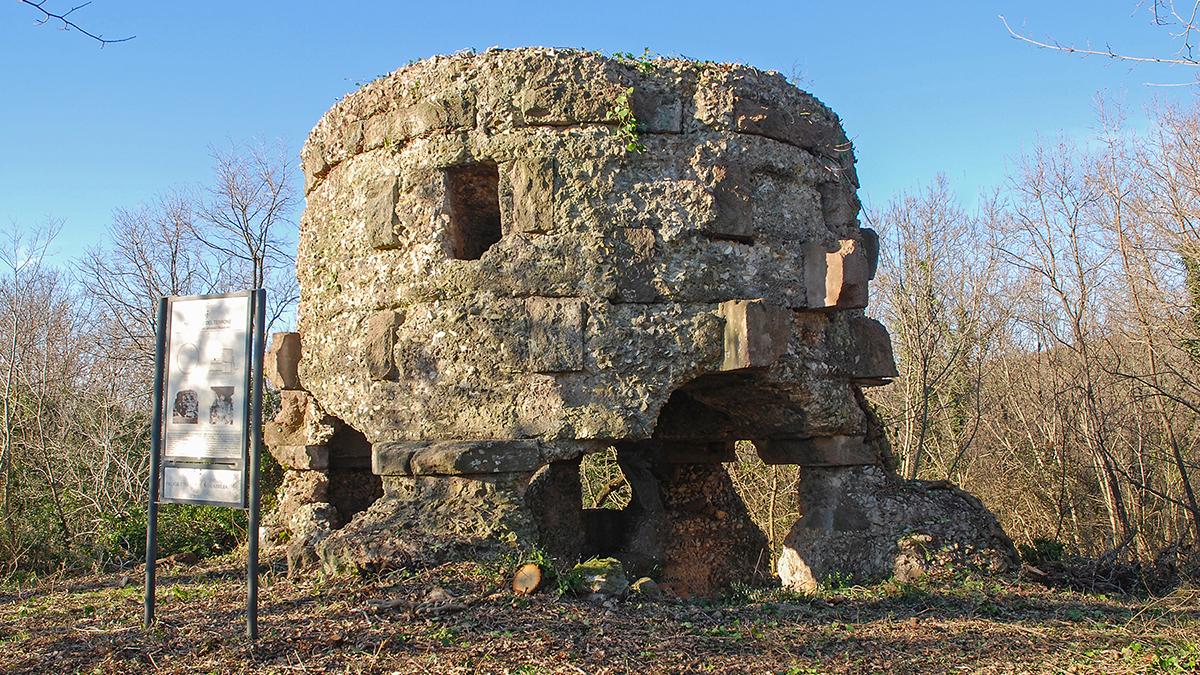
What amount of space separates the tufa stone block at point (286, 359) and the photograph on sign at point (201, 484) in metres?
2.58

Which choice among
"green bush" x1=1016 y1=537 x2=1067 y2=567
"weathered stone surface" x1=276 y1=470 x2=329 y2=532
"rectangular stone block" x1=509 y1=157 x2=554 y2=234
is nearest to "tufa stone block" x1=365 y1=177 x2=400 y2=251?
"rectangular stone block" x1=509 y1=157 x2=554 y2=234

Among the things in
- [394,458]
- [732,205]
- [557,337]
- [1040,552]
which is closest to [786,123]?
[732,205]

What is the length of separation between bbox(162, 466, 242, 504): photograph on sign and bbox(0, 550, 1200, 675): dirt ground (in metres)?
0.65

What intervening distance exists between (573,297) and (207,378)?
2.35 m

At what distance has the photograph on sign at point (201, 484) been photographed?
13.0ft

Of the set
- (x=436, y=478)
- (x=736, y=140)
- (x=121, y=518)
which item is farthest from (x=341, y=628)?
(x=121, y=518)

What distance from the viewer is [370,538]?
206 inches

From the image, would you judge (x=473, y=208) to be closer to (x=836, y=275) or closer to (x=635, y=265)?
(x=635, y=265)

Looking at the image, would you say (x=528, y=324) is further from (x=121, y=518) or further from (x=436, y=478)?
(x=121, y=518)

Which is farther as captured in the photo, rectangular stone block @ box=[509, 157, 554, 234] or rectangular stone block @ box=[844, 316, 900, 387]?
rectangular stone block @ box=[844, 316, 900, 387]

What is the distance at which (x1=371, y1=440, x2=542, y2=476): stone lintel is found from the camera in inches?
217

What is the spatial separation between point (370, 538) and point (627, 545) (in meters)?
4.07

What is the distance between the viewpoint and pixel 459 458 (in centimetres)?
548

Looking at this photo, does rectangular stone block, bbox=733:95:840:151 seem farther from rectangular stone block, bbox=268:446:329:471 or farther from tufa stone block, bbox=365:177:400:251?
rectangular stone block, bbox=268:446:329:471
